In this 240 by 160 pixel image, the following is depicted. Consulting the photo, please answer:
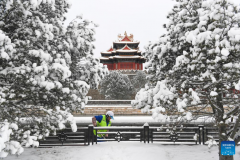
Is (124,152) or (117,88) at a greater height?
(117,88)

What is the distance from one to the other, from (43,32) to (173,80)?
3.38 m

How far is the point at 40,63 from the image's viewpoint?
5383 millimetres

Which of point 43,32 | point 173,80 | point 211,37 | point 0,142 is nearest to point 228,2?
point 211,37

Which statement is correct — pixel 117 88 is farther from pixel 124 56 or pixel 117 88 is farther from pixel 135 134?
pixel 135 134

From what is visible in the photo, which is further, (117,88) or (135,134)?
(117,88)

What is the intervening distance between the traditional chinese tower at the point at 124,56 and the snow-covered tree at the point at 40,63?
130 feet

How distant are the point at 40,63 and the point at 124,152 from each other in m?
4.15

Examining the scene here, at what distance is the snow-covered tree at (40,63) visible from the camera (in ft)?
16.6

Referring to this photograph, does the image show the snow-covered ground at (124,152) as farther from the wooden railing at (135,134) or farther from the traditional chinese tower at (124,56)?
the traditional chinese tower at (124,56)

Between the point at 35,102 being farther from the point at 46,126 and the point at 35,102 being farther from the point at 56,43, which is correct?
the point at 56,43

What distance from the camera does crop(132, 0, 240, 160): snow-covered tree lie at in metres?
4.70

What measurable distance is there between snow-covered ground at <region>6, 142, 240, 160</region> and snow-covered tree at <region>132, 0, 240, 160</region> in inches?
63.9

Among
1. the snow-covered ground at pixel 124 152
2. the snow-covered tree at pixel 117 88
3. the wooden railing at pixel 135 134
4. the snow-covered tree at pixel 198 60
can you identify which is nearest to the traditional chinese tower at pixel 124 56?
the snow-covered tree at pixel 117 88

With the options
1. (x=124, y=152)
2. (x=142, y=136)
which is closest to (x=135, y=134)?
(x=142, y=136)
